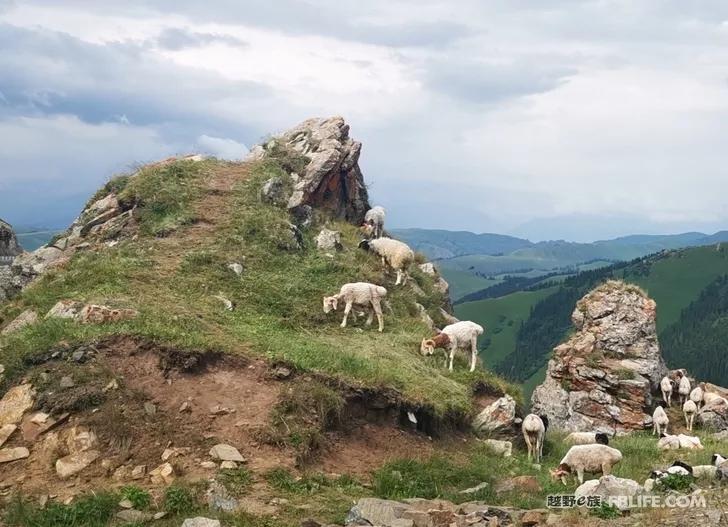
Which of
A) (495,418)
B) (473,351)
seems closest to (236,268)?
(473,351)

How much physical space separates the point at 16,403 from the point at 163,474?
4259mm

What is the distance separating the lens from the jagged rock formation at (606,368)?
28641mm

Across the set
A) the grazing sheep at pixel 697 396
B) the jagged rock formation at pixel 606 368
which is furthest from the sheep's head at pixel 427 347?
the grazing sheep at pixel 697 396

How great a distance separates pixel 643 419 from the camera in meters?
28.0

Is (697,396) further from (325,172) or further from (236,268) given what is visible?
(236,268)

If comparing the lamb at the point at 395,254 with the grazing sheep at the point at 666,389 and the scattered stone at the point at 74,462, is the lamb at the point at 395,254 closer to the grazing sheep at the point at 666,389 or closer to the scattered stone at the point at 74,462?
the grazing sheep at the point at 666,389

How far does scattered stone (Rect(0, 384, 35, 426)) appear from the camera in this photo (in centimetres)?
1474

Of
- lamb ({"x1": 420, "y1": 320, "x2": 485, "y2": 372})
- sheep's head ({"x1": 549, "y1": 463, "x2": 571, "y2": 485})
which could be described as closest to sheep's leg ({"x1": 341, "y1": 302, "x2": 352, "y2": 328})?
lamb ({"x1": 420, "y1": 320, "x2": 485, "y2": 372})

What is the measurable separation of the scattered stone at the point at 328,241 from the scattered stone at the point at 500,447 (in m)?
12.9

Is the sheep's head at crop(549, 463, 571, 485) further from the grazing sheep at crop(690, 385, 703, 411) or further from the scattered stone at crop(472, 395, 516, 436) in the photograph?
the grazing sheep at crop(690, 385, 703, 411)

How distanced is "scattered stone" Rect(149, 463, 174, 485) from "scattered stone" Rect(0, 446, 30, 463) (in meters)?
2.79

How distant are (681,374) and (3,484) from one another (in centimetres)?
2946

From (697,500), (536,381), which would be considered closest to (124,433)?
(697,500)

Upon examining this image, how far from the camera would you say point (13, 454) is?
13.9 m
